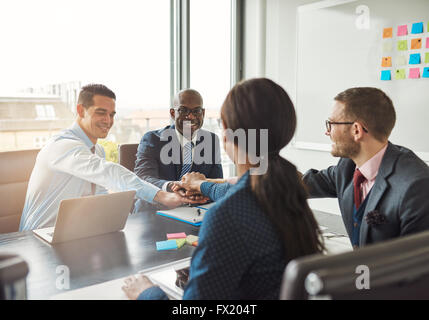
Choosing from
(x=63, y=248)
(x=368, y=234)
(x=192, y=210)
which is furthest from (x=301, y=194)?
(x=192, y=210)

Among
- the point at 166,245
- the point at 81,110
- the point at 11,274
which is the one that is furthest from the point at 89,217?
the point at 11,274

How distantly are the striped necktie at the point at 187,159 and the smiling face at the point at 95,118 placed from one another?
0.62m

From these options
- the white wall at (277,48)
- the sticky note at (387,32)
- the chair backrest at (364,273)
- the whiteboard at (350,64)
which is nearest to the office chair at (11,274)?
the chair backrest at (364,273)

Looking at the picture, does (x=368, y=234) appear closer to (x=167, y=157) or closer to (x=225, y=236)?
(x=225, y=236)

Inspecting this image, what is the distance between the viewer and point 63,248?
4.83 ft

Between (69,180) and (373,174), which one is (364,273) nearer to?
(373,174)

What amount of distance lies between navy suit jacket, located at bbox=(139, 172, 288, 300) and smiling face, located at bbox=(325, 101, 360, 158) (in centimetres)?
96

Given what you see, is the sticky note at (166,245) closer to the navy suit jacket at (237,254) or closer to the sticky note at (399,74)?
the navy suit jacket at (237,254)

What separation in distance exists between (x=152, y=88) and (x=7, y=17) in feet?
4.80

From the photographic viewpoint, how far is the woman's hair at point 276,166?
36.3 inches

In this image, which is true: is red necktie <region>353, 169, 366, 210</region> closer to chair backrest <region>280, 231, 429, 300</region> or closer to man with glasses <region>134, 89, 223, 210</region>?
chair backrest <region>280, 231, 429, 300</region>

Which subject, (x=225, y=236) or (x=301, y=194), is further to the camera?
(x=301, y=194)

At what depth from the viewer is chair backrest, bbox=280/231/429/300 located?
0.52 metres

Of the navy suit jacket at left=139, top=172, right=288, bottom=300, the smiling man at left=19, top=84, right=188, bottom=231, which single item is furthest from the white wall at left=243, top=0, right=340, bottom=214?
the navy suit jacket at left=139, top=172, right=288, bottom=300
